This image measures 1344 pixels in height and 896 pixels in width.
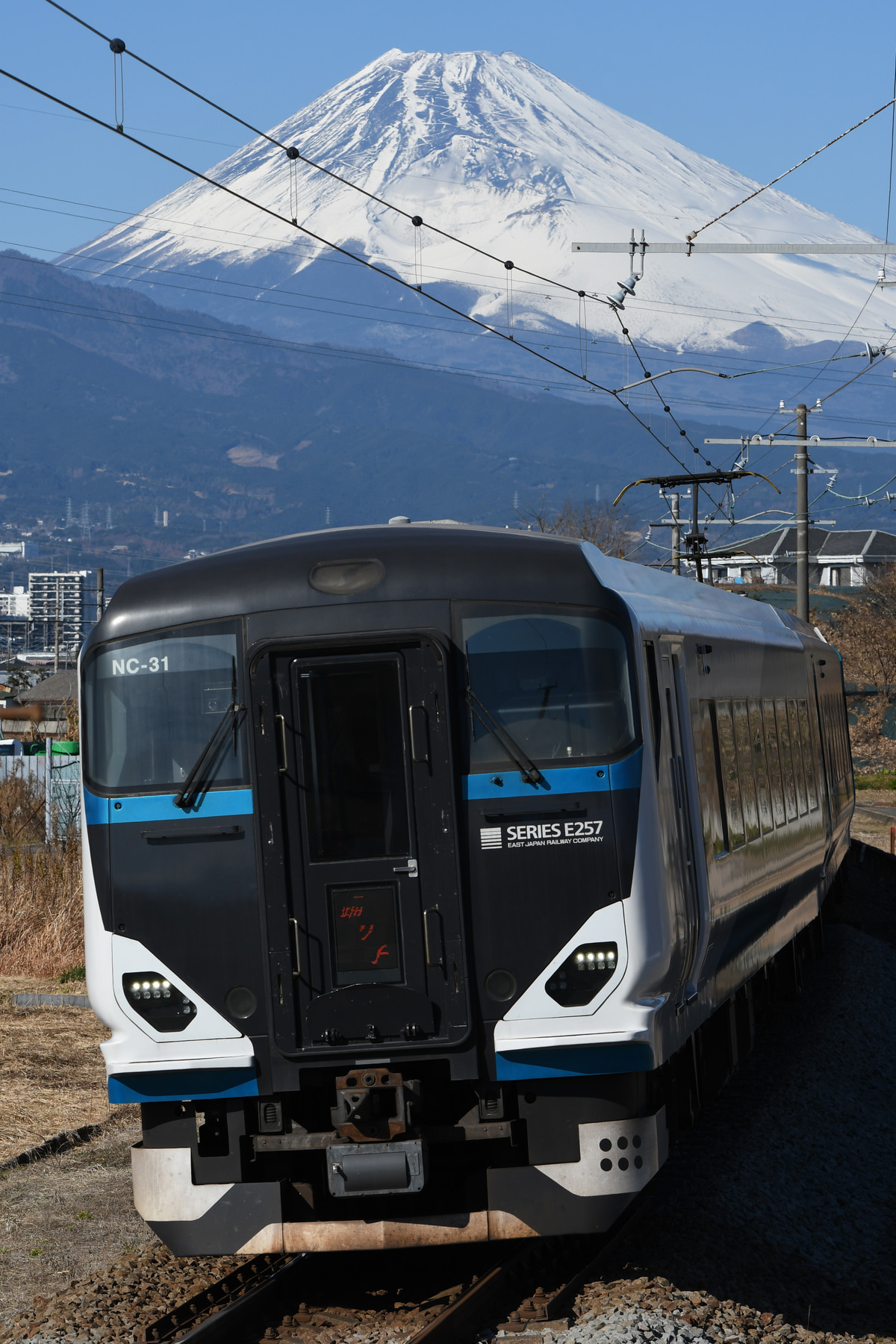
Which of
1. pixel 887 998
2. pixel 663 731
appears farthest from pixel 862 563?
pixel 663 731

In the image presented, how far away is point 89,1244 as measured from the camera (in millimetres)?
7887

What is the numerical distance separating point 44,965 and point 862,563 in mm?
90493

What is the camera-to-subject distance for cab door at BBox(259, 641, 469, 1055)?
20.8 feet

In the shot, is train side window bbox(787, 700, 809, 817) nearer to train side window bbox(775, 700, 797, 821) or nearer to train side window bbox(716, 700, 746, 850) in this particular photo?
train side window bbox(775, 700, 797, 821)

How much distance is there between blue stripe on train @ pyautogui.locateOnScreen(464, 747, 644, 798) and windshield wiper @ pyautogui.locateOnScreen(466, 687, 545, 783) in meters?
0.03

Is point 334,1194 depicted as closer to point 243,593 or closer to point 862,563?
point 243,593

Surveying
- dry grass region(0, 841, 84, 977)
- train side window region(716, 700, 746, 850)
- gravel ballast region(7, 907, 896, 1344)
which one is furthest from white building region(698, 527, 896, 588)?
train side window region(716, 700, 746, 850)

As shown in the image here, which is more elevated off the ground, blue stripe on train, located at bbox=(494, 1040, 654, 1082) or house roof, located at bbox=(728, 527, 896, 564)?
house roof, located at bbox=(728, 527, 896, 564)

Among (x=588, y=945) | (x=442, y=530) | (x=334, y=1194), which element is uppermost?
(x=442, y=530)

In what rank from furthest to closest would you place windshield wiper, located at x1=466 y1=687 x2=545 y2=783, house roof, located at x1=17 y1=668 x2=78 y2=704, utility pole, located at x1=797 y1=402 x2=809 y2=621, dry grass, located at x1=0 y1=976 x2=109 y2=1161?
house roof, located at x1=17 y1=668 x2=78 y2=704 → utility pole, located at x1=797 y1=402 x2=809 y2=621 → dry grass, located at x1=0 y1=976 x2=109 y2=1161 → windshield wiper, located at x1=466 y1=687 x2=545 y2=783

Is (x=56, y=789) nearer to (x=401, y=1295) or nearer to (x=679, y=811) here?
(x=401, y=1295)

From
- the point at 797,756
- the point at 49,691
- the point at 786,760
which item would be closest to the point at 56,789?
the point at 797,756

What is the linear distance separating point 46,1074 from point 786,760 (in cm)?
594

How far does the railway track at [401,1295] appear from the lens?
250 inches
